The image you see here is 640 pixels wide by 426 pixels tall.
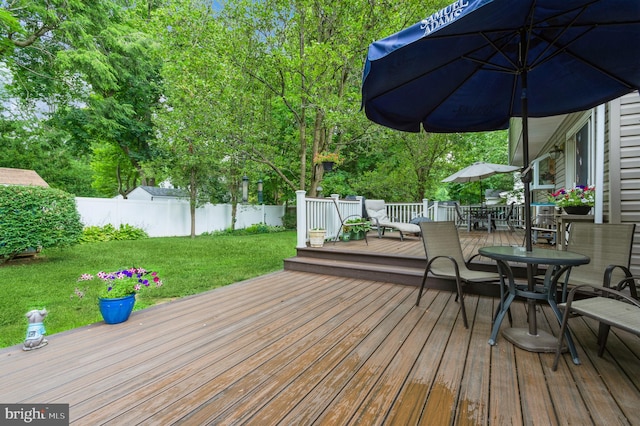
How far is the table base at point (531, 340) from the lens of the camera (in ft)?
7.16

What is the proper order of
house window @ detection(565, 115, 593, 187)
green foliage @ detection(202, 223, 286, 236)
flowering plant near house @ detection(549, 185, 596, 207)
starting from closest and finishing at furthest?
flowering plant near house @ detection(549, 185, 596, 207) → house window @ detection(565, 115, 593, 187) → green foliage @ detection(202, 223, 286, 236)

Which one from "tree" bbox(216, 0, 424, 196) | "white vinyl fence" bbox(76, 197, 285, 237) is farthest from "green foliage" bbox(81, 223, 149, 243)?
"tree" bbox(216, 0, 424, 196)

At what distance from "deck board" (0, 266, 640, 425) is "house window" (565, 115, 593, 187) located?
9.84ft

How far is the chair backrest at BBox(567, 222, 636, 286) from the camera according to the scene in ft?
8.45

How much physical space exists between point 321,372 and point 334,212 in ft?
16.7

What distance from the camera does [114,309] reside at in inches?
110

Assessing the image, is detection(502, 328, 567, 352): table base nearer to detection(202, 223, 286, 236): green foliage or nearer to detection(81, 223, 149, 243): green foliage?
detection(81, 223, 149, 243): green foliage

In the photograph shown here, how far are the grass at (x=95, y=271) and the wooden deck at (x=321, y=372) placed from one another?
1.04 metres

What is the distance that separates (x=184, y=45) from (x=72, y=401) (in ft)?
29.0

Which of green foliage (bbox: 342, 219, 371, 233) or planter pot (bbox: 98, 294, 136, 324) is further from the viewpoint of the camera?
green foliage (bbox: 342, 219, 371, 233)

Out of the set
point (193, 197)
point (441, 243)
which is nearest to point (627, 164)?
point (441, 243)

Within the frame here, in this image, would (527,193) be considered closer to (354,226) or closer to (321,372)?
(321,372)

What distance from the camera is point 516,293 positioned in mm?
2342

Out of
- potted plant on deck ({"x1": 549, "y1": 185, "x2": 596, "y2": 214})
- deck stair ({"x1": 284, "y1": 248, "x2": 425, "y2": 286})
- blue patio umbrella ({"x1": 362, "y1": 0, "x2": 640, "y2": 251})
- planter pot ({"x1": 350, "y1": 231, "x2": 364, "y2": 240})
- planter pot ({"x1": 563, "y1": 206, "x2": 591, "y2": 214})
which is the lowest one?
deck stair ({"x1": 284, "y1": 248, "x2": 425, "y2": 286})
